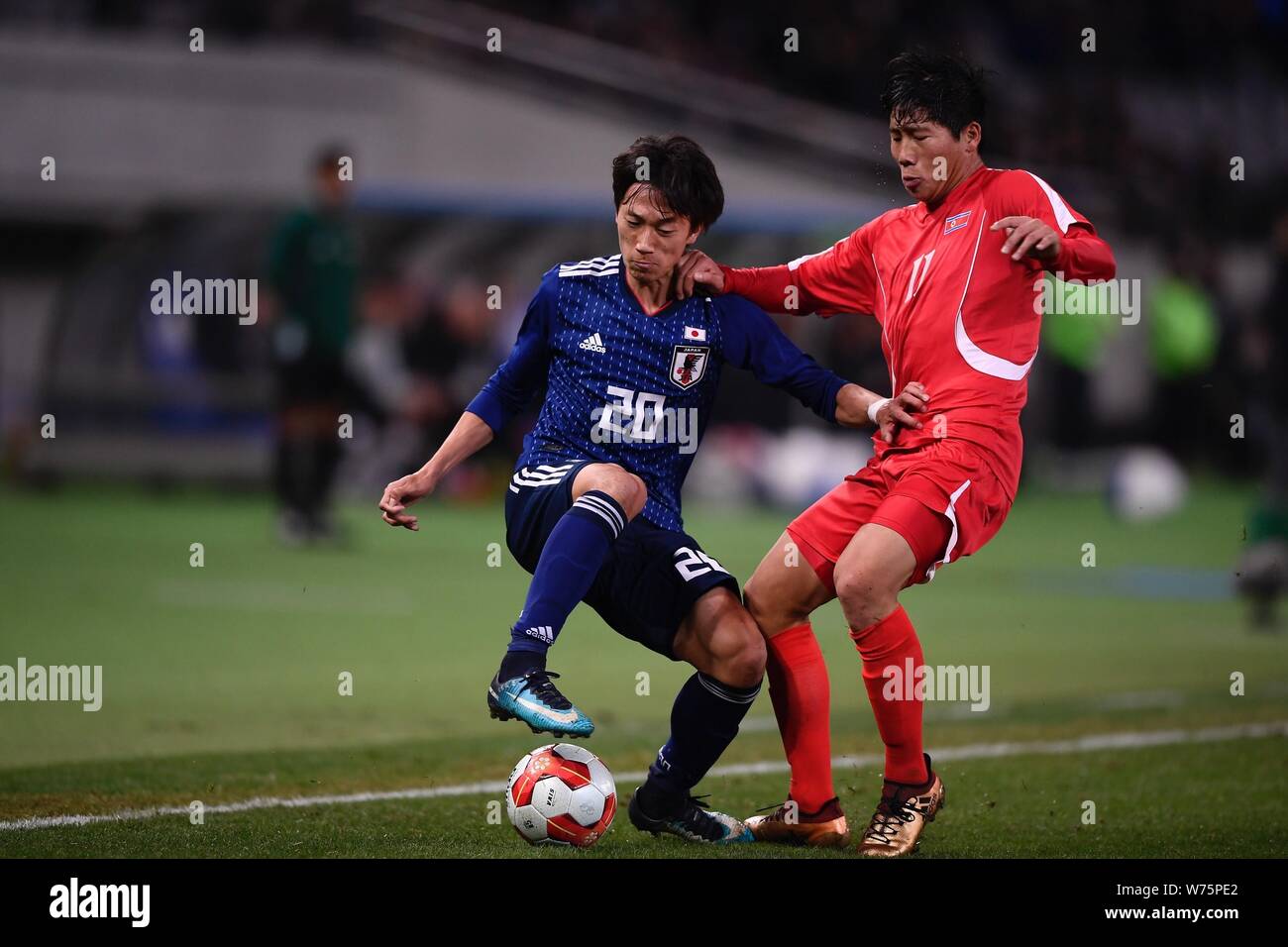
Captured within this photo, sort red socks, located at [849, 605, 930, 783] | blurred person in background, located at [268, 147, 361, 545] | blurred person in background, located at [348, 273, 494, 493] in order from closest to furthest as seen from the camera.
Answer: red socks, located at [849, 605, 930, 783] → blurred person in background, located at [268, 147, 361, 545] → blurred person in background, located at [348, 273, 494, 493]

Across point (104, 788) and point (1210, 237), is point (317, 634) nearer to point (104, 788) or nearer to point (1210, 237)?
point (104, 788)

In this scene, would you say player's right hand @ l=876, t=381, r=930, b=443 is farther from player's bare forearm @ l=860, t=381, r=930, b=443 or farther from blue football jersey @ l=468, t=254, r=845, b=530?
blue football jersey @ l=468, t=254, r=845, b=530

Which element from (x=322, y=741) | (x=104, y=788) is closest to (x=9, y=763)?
(x=104, y=788)

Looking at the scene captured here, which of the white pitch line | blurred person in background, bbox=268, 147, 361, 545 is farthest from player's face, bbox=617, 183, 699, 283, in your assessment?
blurred person in background, bbox=268, 147, 361, 545

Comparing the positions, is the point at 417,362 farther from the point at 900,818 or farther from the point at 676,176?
the point at 900,818

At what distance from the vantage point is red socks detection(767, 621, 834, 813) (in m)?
5.28

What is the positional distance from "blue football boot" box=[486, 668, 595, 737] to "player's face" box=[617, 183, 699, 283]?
126 centimetres

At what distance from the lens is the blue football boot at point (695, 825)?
526cm

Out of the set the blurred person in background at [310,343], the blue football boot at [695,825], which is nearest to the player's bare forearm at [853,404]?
the blue football boot at [695,825]

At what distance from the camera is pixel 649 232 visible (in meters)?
5.23

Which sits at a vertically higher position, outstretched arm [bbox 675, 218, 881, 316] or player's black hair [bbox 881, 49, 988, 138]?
player's black hair [bbox 881, 49, 988, 138]

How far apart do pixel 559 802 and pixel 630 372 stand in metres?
1.25

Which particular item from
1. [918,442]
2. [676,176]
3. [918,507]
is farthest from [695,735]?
[676,176]
